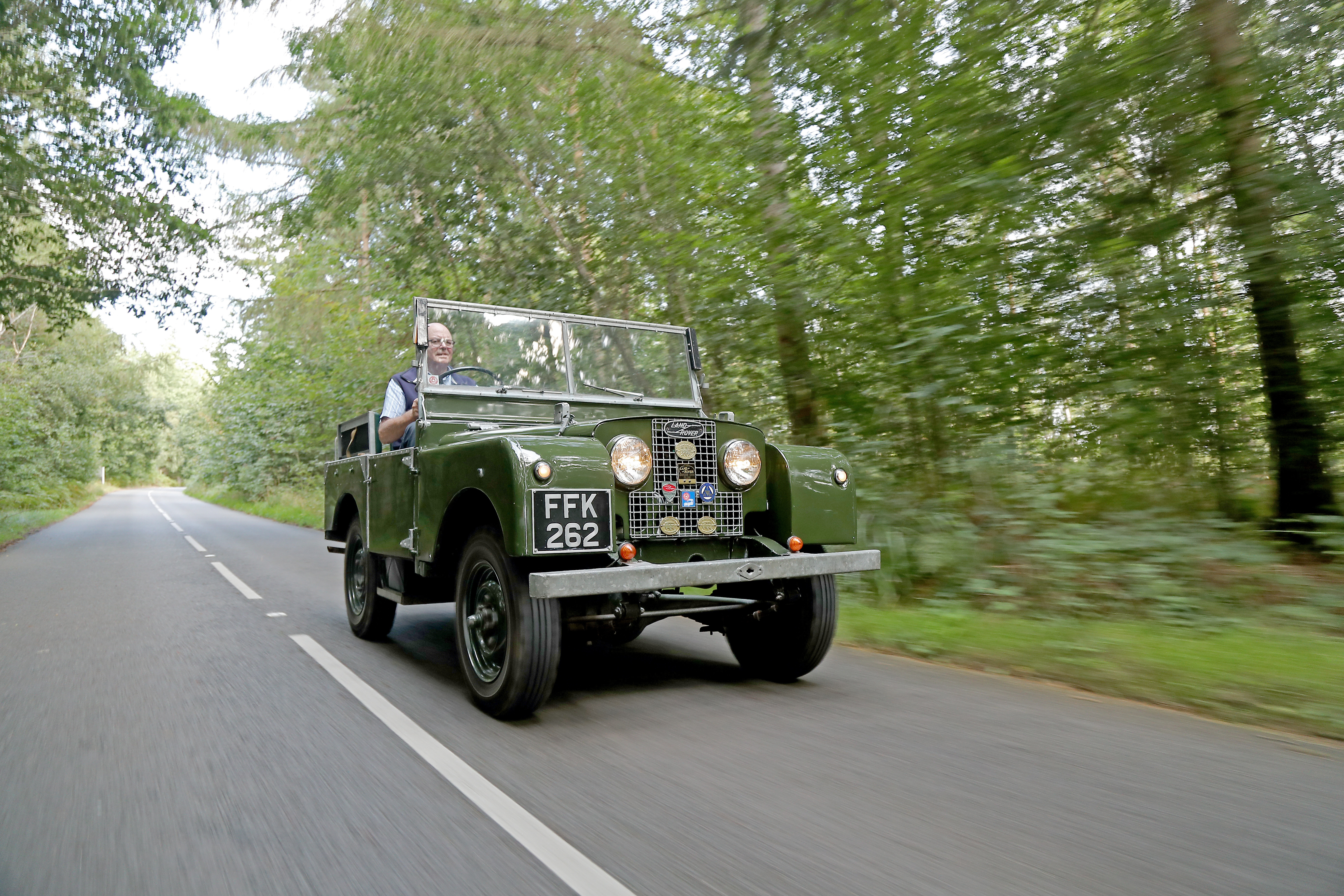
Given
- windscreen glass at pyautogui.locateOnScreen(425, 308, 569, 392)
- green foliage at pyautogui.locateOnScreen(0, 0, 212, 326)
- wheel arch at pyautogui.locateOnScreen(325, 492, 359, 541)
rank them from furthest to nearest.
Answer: green foliage at pyautogui.locateOnScreen(0, 0, 212, 326)
wheel arch at pyautogui.locateOnScreen(325, 492, 359, 541)
windscreen glass at pyautogui.locateOnScreen(425, 308, 569, 392)

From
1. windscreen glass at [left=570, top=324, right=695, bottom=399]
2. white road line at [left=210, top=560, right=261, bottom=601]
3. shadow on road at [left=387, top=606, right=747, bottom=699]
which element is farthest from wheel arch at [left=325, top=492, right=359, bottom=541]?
windscreen glass at [left=570, top=324, right=695, bottom=399]

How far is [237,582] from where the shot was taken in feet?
33.9

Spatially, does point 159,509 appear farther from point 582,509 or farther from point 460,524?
point 582,509

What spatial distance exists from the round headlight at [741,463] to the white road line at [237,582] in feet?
20.5

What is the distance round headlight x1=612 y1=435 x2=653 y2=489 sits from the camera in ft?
14.1

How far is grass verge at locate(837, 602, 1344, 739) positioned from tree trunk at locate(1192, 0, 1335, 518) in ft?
7.22

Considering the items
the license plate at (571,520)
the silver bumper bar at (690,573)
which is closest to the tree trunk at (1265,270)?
the silver bumper bar at (690,573)

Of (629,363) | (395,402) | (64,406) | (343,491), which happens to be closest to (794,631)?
(629,363)

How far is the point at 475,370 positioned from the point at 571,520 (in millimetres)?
2086

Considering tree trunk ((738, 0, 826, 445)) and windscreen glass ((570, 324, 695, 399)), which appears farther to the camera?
tree trunk ((738, 0, 826, 445))

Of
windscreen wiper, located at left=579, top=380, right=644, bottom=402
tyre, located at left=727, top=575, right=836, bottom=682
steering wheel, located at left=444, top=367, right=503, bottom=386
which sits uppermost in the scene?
steering wheel, located at left=444, top=367, right=503, bottom=386

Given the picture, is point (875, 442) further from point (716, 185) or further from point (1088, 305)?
point (716, 185)

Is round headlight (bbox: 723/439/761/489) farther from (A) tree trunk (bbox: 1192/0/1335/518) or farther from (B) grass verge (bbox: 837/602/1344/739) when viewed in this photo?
(A) tree trunk (bbox: 1192/0/1335/518)

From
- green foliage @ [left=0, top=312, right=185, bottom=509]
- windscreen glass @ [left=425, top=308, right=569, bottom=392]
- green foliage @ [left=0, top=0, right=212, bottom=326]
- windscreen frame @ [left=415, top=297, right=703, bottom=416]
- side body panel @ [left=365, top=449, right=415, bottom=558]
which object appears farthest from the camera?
green foliage @ [left=0, top=312, right=185, bottom=509]
